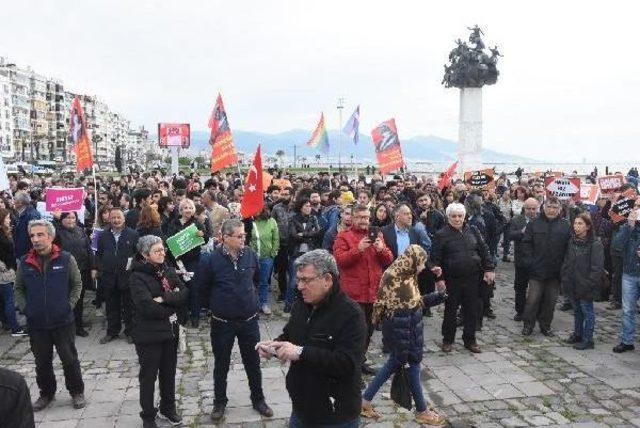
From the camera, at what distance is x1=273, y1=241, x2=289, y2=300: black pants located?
10930mm

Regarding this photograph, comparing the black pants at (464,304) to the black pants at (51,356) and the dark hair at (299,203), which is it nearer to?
the dark hair at (299,203)

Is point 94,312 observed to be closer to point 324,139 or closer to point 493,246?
point 493,246

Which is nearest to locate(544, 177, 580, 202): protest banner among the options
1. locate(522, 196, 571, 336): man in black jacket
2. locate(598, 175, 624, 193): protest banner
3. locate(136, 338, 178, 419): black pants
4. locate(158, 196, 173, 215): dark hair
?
locate(598, 175, 624, 193): protest banner

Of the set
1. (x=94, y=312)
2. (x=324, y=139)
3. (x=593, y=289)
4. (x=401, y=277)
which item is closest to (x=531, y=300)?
(x=593, y=289)

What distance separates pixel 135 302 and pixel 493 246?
914 cm

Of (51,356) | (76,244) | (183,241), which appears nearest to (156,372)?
(51,356)

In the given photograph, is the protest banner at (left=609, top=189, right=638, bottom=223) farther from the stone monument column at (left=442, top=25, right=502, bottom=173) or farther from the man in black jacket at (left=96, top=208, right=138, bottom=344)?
the stone monument column at (left=442, top=25, right=502, bottom=173)

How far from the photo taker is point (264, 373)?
7207 millimetres

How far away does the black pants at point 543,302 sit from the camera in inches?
347

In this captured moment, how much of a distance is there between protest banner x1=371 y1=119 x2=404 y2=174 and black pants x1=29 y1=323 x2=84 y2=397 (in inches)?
465

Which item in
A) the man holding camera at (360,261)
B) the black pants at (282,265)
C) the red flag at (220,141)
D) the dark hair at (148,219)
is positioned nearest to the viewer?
the man holding camera at (360,261)

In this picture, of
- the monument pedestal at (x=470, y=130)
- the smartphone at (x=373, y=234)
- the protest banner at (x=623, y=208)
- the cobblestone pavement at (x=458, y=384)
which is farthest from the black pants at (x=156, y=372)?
the monument pedestal at (x=470, y=130)

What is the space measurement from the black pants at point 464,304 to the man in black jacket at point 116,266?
445 centimetres

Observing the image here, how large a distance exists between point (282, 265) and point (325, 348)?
24.4 ft
